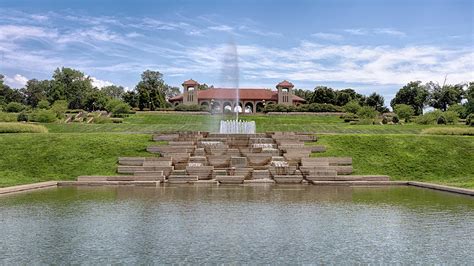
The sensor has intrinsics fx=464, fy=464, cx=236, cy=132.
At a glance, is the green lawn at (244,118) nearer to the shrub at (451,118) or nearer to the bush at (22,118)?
the shrub at (451,118)

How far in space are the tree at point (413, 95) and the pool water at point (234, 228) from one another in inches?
3554

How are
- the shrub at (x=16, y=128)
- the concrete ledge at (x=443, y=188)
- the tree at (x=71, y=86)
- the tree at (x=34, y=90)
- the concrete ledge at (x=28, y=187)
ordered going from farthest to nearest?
the tree at (x=34, y=90), the tree at (x=71, y=86), the shrub at (x=16, y=128), the concrete ledge at (x=28, y=187), the concrete ledge at (x=443, y=188)

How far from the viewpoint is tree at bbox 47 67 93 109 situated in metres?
106

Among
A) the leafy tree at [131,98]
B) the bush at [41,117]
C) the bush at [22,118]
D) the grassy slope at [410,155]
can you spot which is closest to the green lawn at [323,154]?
the grassy slope at [410,155]

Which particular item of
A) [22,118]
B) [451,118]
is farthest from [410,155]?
[22,118]

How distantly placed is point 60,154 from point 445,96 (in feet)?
299

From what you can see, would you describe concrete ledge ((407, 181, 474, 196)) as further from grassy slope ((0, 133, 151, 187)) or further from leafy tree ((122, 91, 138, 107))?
leafy tree ((122, 91, 138, 107))

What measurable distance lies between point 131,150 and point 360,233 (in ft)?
57.5

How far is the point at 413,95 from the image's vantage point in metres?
103

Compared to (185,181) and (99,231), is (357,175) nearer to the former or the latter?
(185,181)

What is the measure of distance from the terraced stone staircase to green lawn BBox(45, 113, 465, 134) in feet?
39.6

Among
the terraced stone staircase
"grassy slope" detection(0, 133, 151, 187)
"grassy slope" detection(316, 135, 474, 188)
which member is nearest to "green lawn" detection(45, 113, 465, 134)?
"grassy slope" detection(316, 135, 474, 188)

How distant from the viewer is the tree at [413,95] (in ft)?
332

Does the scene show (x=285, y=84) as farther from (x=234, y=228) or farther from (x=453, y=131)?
(x=234, y=228)
